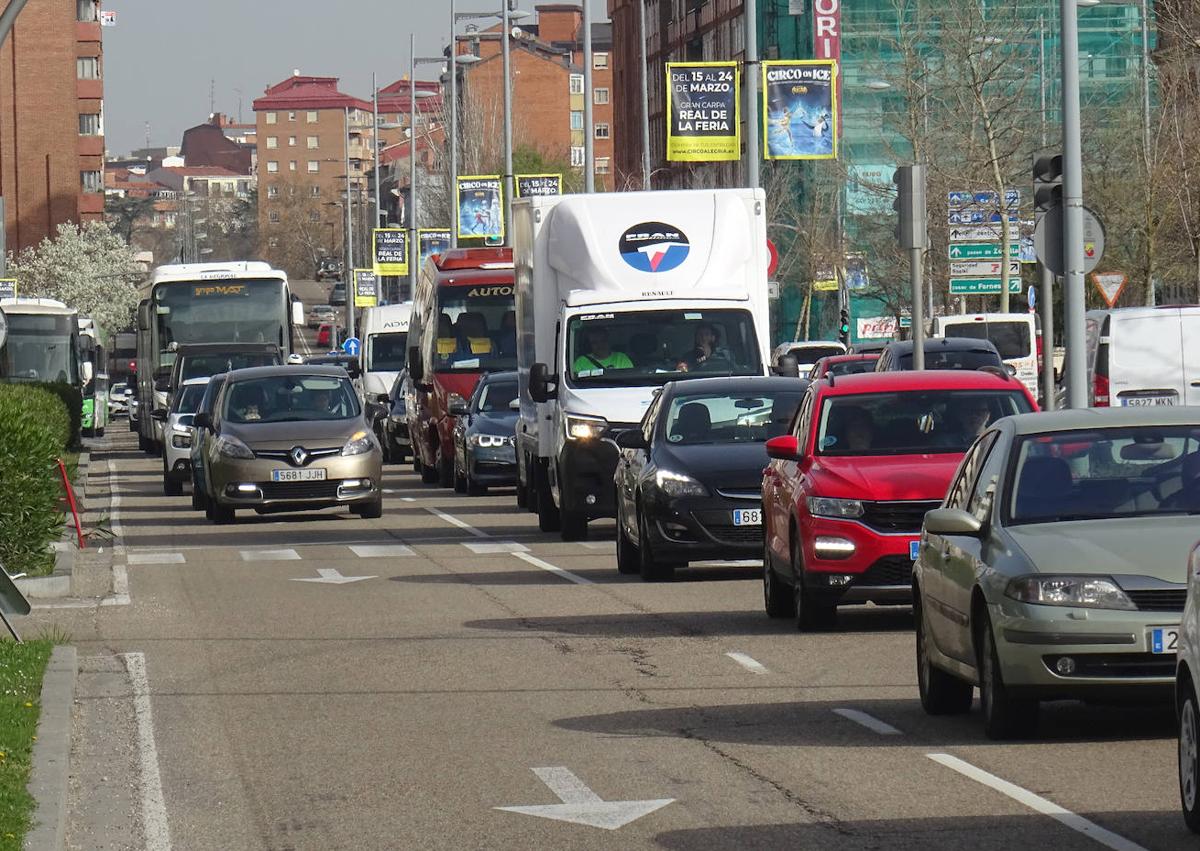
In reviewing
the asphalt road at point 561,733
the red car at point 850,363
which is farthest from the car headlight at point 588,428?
the red car at point 850,363

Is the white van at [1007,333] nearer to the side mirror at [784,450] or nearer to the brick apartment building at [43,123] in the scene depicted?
the side mirror at [784,450]

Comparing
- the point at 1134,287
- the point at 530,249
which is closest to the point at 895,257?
the point at 1134,287

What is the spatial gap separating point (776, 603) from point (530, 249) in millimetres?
10779

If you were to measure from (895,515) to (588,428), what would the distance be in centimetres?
932

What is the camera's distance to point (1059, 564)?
10047mm

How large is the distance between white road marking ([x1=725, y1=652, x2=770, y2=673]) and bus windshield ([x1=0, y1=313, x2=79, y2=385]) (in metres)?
42.8

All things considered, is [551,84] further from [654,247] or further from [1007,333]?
[654,247]

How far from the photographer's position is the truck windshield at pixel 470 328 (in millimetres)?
38344

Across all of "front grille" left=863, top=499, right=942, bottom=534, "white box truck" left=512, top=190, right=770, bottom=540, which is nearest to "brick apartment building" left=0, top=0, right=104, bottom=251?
"white box truck" left=512, top=190, right=770, bottom=540

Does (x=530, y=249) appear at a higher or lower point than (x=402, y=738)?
higher

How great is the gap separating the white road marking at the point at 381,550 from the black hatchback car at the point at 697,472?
3.37 meters

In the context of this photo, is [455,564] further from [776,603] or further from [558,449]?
[776,603]

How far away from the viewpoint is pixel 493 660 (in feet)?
47.7

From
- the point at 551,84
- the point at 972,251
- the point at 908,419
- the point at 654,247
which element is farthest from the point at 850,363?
the point at 551,84
